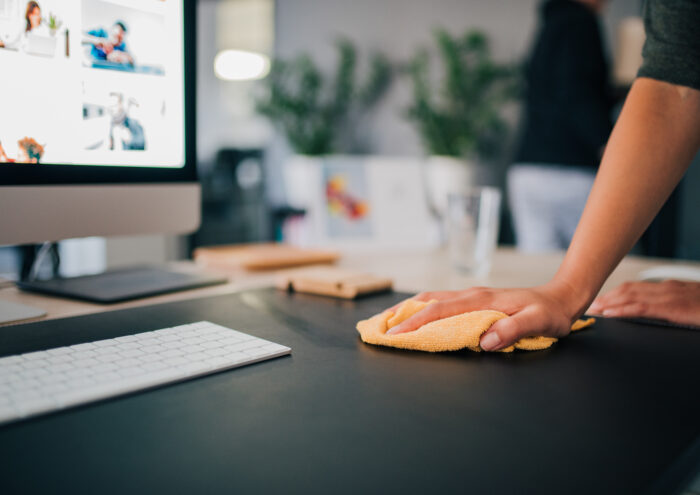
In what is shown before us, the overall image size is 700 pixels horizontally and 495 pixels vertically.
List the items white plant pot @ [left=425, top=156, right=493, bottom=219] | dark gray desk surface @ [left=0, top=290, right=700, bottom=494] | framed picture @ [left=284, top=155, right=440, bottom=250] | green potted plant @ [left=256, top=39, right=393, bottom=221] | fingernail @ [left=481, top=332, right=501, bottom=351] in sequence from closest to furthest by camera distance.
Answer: dark gray desk surface @ [left=0, top=290, right=700, bottom=494]
fingernail @ [left=481, top=332, right=501, bottom=351]
framed picture @ [left=284, top=155, right=440, bottom=250]
white plant pot @ [left=425, top=156, right=493, bottom=219]
green potted plant @ [left=256, top=39, right=393, bottom=221]

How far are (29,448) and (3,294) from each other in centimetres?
58

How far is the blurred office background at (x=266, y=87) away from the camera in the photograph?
10.2ft

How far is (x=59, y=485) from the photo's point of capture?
29 centimetres

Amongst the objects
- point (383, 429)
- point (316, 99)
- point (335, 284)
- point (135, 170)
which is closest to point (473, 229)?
point (335, 284)

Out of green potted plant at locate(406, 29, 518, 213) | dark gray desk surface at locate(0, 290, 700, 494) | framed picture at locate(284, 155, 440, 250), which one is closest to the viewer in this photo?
dark gray desk surface at locate(0, 290, 700, 494)

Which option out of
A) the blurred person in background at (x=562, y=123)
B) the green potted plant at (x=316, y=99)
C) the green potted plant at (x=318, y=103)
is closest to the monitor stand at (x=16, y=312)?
the blurred person in background at (x=562, y=123)

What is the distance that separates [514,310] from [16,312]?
59cm

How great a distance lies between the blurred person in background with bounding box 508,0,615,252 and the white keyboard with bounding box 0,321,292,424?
1745 millimetres

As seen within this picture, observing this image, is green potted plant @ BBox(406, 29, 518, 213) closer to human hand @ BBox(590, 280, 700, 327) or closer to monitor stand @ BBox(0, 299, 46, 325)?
human hand @ BBox(590, 280, 700, 327)

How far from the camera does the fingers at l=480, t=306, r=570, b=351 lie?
21.1 inches

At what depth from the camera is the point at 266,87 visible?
3.91 m

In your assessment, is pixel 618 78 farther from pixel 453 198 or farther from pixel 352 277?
pixel 352 277

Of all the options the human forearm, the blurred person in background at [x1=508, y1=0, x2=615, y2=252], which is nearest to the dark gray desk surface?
the human forearm

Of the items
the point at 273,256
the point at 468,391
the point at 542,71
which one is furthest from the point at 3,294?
the point at 542,71
